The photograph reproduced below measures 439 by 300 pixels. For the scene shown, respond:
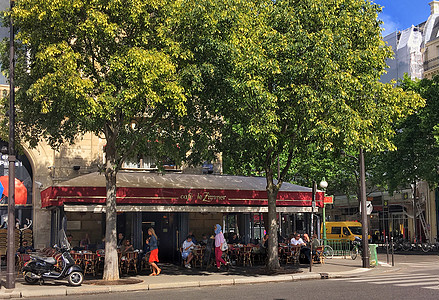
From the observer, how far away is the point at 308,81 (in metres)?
18.3

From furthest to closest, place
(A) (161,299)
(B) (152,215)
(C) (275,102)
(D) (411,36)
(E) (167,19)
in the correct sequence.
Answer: (D) (411,36)
(B) (152,215)
(C) (275,102)
(E) (167,19)
(A) (161,299)

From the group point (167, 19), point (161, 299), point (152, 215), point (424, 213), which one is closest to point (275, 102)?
point (167, 19)

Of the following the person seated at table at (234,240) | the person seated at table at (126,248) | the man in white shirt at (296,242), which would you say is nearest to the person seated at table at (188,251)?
the person seated at table at (126,248)

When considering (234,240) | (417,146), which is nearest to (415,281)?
(234,240)

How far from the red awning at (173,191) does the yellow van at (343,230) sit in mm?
15438

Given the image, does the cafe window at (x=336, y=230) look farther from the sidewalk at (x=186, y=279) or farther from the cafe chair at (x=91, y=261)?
the cafe chair at (x=91, y=261)

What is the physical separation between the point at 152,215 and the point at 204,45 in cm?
1092

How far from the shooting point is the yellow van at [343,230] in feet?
132

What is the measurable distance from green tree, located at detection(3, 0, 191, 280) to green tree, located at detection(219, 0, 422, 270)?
2356 mm

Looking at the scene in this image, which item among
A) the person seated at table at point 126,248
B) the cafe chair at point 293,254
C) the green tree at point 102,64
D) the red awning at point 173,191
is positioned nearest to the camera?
the green tree at point 102,64

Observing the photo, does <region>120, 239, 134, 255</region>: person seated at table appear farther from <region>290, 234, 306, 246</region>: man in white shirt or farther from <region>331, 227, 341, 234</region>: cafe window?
<region>331, 227, 341, 234</region>: cafe window

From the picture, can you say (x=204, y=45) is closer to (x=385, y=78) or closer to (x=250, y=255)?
(x=250, y=255)

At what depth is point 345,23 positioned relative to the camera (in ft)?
60.4

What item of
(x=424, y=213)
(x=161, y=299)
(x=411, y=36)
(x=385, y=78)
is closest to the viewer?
(x=161, y=299)
